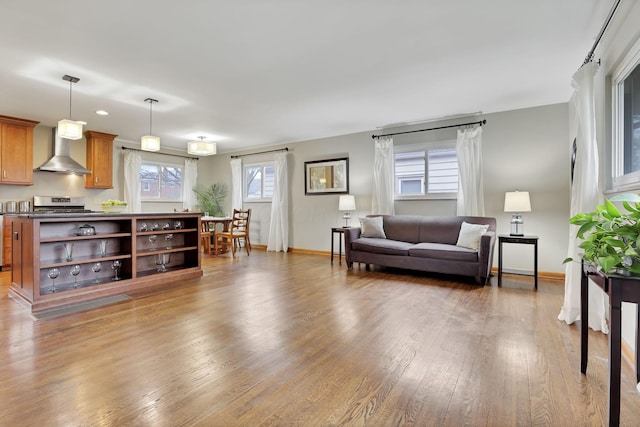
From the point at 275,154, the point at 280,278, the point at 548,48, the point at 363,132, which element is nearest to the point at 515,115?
the point at 548,48

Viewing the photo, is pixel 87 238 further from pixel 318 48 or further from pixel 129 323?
Answer: pixel 318 48

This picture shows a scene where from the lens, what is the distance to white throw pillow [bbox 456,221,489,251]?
4.09m

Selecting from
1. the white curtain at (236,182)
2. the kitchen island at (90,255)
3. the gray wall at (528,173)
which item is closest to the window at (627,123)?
the gray wall at (528,173)

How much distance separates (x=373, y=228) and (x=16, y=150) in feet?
20.1

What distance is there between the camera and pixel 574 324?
2.60 meters

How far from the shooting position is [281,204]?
6.98m

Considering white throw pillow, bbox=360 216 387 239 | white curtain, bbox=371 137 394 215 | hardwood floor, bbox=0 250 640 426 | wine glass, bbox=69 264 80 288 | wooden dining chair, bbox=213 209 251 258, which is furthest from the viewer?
wooden dining chair, bbox=213 209 251 258

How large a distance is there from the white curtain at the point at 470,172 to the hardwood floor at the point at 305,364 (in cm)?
169

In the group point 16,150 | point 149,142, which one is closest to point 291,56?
point 149,142

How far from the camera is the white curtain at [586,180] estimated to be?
2.48 meters

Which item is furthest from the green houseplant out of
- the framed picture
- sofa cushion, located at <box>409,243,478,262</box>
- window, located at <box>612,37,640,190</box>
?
window, located at <box>612,37,640,190</box>

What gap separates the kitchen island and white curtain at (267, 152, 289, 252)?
2.67 meters

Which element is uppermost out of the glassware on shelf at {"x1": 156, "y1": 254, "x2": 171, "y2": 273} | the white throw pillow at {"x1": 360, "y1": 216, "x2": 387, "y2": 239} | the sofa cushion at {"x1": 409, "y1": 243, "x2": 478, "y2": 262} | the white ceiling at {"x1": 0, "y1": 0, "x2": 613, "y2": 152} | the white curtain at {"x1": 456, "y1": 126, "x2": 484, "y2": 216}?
the white ceiling at {"x1": 0, "y1": 0, "x2": 613, "y2": 152}

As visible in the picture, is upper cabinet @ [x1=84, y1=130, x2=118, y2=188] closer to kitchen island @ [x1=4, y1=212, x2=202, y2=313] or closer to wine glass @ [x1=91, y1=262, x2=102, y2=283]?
kitchen island @ [x1=4, y1=212, x2=202, y2=313]
